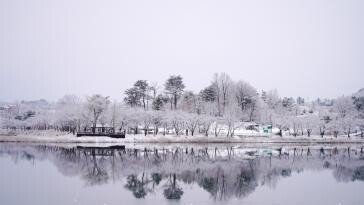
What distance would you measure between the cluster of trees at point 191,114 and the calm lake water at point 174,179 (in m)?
29.3

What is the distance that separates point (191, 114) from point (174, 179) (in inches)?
1948

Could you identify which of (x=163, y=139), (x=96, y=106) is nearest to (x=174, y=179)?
(x=163, y=139)

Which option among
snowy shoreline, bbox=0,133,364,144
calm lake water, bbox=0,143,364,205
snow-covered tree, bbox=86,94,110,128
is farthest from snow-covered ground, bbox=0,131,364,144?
calm lake water, bbox=0,143,364,205

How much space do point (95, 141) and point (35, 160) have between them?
22.7 meters

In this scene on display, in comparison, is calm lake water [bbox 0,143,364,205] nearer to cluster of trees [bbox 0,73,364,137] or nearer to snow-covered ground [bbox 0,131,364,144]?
snow-covered ground [bbox 0,131,364,144]

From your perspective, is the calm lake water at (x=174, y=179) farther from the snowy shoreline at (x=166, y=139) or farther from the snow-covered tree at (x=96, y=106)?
the snow-covered tree at (x=96, y=106)

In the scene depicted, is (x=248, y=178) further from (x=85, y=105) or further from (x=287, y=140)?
(x=85, y=105)

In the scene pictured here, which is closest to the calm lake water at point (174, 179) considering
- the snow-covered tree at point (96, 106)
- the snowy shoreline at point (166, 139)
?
the snowy shoreline at point (166, 139)

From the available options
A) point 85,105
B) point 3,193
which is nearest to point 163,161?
point 3,193

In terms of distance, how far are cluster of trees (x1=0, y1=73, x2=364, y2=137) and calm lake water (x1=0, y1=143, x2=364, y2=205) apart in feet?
96.1

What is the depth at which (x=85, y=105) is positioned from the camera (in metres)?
77.8

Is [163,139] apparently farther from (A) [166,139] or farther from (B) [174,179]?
(B) [174,179]

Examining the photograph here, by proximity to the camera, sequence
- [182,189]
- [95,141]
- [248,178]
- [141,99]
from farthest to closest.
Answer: [141,99] < [95,141] < [248,178] < [182,189]

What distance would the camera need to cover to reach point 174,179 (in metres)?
30.5
